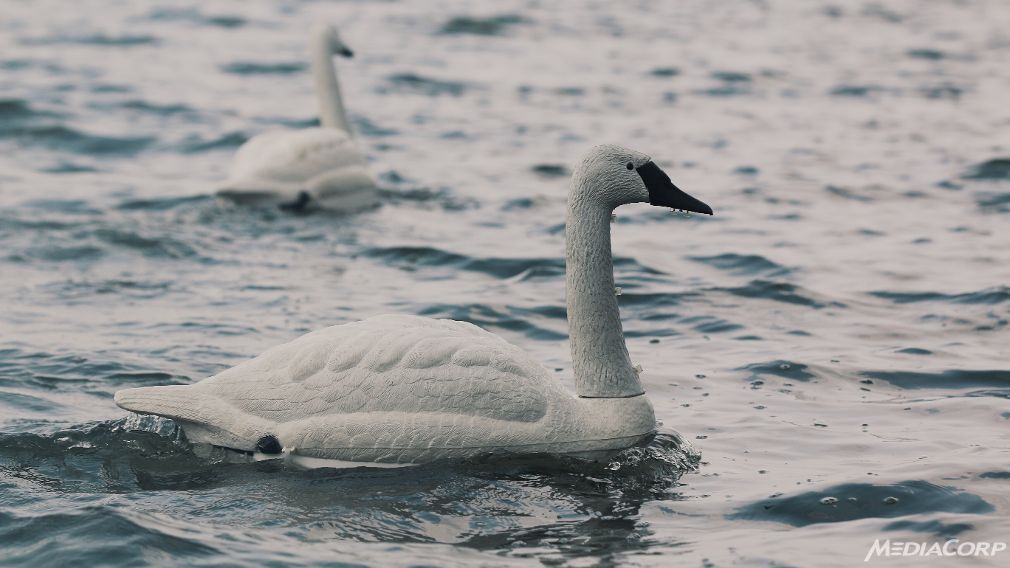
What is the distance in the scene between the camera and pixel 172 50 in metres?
22.9

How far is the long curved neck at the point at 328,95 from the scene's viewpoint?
16062mm

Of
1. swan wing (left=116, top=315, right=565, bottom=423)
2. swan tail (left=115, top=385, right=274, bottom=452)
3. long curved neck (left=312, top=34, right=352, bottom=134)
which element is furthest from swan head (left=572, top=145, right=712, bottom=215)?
long curved neck (left=312, top=34, right=352, bottom=134)

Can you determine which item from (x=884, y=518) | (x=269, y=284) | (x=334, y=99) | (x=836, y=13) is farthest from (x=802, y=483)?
(x=836, y=13)

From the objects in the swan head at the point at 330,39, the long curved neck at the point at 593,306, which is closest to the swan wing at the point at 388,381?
the long curved neck at the point at 593,306

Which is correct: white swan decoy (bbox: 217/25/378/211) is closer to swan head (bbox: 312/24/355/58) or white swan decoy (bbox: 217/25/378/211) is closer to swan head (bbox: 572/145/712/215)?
swan head (bbox: 312/24/355/58)

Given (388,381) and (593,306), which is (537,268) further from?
(388,381)

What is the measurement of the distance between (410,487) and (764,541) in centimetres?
172

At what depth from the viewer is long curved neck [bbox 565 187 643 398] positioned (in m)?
7.77

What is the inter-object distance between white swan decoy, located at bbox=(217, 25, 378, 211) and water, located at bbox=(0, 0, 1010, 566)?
218mm

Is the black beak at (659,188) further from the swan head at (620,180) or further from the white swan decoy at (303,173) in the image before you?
the white swan decoy at (303,173)

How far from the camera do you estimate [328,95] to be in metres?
16.2

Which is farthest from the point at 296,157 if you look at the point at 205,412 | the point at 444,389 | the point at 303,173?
the point at 444,389

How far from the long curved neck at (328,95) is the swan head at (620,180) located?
28.2 ft

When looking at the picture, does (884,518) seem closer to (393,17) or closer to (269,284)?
(269,284)
